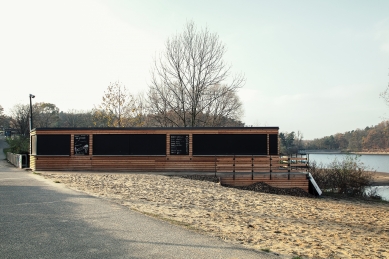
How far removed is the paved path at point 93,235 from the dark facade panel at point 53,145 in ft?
44.2

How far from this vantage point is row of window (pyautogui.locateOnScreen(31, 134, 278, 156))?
22.9 metres

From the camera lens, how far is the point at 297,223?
1051 centimetres

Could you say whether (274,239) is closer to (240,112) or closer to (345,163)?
(345,163)

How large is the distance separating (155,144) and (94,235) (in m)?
16.3

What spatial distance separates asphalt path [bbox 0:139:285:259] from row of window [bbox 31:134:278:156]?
1281cm

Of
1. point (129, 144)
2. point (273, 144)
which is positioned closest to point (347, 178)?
point (273, 144)

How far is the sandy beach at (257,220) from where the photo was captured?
25.1 ft

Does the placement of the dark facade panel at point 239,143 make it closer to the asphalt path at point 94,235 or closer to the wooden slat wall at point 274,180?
the wooden slat wall at point 274,180

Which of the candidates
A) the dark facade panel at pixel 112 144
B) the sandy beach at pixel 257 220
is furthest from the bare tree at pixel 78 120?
the sandy beach at pixel 257 220

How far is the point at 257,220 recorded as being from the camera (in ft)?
33.6

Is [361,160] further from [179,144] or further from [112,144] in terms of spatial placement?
[112,144]

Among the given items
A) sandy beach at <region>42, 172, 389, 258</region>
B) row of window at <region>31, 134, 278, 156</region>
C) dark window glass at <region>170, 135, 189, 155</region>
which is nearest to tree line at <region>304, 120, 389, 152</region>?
row of window at <region>31, 134, 278, 156</region>

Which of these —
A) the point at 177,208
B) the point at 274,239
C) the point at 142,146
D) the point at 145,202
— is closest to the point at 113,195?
the point at 145,202

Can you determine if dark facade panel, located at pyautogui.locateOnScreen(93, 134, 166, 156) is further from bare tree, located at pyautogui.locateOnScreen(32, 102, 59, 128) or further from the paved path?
bare tree, located at pyautogui.locateOnScreen(32, 102, 59, 128)
